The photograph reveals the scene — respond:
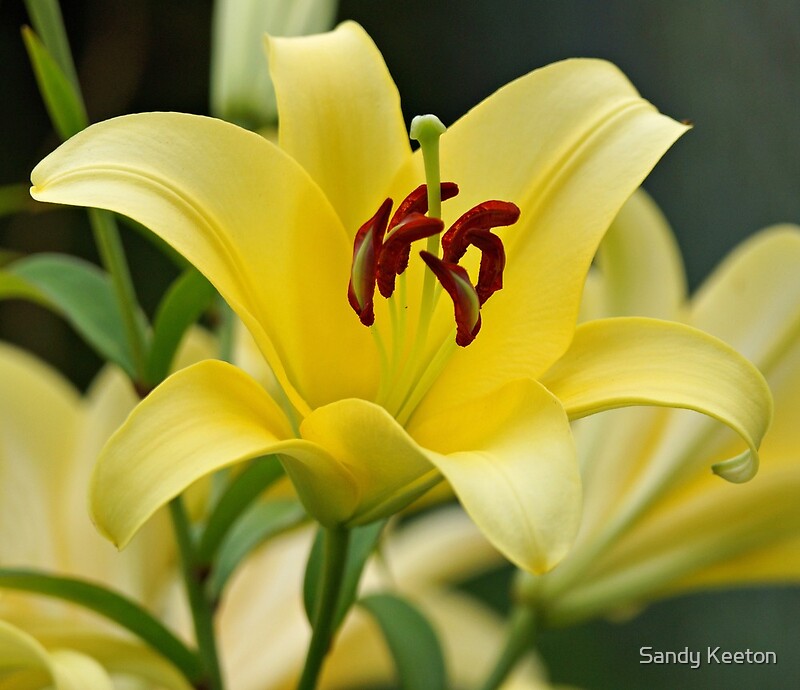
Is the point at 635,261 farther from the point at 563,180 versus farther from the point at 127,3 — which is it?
the point at 127,3

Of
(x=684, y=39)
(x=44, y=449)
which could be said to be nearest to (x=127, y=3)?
(x=684, y=39)

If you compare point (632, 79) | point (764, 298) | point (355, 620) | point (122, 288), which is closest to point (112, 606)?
point (122, 288)

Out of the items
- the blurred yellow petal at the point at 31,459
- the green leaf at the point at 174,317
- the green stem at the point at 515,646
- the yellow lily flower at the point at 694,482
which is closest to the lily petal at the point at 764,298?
the yellow lily flower at the point at 694,482

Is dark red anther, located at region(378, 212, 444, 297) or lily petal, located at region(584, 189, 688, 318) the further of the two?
lily petal, located at region(584, 189, 688, 318)

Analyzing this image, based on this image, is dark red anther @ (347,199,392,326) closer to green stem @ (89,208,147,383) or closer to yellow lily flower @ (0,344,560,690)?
green stem @ (89,208,147,383)

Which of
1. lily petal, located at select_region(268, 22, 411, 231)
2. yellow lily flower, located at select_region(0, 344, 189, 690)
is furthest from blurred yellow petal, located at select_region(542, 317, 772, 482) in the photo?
yellow lily flower, located at select_region(0, 344, 189, 690)

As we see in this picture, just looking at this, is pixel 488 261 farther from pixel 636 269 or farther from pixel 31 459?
pixel 31 459
